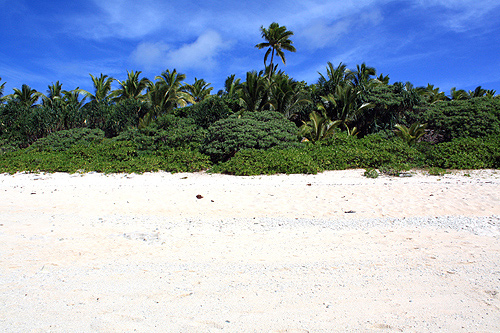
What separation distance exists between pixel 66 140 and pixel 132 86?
58.6 ft

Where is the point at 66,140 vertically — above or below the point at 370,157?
above

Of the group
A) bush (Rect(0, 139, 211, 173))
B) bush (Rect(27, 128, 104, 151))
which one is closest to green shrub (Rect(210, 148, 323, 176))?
bush (Rect(0, 139, 211, 173))

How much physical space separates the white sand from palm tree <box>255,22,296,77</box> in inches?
999

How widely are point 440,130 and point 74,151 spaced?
16390mm

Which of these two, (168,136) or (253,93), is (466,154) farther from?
(253,93)

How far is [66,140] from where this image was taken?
50.3ft

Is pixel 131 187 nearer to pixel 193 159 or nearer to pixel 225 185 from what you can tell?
pixel 225 185

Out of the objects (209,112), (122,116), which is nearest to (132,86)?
(122,116)

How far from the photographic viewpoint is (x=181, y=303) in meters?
2.69

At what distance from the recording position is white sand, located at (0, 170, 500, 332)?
246 centimetres

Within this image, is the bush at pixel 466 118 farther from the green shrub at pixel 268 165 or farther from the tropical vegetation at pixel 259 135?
the green shrub at pixel 268 165

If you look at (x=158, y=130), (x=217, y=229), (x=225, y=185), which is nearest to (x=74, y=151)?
(x=158, y=130)

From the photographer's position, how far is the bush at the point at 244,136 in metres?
12.3

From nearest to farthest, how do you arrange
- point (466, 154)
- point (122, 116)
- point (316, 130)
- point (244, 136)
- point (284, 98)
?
point (466, 154) → point (244, 136) → point (316, 130) → point (122, 116) → point (284, 98)
